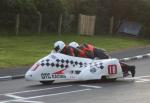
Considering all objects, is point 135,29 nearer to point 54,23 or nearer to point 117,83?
point 54,23

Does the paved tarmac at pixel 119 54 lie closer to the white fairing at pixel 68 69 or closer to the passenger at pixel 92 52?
the white fairing at pixel 68 69

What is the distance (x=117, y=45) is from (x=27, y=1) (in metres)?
7.02

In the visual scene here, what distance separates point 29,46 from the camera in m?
30.4

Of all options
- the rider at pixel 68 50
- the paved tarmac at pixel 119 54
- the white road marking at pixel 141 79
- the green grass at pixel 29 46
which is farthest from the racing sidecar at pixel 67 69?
the green grass at pixel 29 46

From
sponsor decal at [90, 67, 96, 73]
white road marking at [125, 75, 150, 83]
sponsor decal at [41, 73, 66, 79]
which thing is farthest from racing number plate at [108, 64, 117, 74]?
sponsor decal at [41, 73, 66, 79]

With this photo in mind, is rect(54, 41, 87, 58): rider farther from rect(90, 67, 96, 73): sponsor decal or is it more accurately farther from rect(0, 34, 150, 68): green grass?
rect(0, 34, 150, 68): green grass

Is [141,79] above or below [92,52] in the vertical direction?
below

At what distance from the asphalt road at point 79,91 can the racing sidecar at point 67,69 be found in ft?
0.83

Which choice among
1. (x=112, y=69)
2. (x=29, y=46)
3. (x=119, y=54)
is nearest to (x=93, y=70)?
(x=112, y=69)

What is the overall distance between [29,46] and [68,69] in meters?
12.2

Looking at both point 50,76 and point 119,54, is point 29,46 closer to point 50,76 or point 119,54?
point 119,54

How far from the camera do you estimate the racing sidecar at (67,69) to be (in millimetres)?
18266

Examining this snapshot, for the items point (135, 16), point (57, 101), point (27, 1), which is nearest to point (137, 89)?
point (57, 101)

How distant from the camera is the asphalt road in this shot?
48.2 feet
